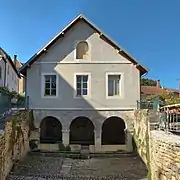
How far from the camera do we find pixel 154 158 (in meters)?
14.3

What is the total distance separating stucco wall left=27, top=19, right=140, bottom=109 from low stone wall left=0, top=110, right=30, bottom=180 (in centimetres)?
302

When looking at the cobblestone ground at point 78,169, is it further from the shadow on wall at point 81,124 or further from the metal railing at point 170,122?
the shadow on wall at point 81,124

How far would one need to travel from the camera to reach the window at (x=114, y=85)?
77.7 feet

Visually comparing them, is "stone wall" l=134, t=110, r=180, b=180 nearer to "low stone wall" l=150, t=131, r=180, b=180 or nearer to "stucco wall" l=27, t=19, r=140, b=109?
"low stone wall" l=150, t=131, r=180, b=180

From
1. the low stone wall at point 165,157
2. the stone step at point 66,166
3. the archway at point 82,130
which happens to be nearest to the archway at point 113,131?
the archway at point 82,130

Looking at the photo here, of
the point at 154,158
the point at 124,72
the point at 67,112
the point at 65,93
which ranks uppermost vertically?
the point at 124,72

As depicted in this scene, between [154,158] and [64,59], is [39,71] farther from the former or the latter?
[154,158]

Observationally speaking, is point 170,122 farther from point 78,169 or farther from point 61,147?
point 61,147

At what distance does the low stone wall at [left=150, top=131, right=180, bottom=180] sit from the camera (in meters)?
10.5

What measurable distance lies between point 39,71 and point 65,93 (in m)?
2.63

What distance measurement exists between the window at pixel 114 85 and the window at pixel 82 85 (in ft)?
5.78

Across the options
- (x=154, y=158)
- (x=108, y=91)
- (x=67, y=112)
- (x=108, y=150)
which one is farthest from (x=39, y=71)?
(x=154, y=158)

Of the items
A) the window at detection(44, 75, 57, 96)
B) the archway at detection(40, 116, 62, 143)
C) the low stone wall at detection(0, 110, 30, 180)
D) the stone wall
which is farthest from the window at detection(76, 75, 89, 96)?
the stone wall

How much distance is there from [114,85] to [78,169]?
786cm
